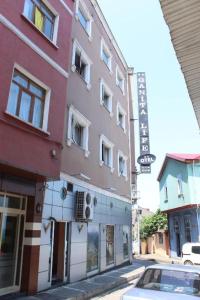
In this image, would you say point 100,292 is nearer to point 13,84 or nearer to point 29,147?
point 29,147

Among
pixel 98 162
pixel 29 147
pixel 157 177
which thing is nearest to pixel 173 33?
pixel 29 147

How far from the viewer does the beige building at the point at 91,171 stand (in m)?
11.4

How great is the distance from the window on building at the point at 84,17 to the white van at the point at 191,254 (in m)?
14.3

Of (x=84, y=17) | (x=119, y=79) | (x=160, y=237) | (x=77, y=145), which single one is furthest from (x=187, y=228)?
(x=84, y=17)

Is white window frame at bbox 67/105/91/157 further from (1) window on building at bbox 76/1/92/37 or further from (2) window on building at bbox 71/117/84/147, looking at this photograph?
(1) window on building at bbox 76/1/92/37

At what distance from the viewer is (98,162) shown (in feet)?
50.5

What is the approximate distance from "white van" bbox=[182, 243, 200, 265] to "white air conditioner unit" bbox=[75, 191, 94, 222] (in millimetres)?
9699

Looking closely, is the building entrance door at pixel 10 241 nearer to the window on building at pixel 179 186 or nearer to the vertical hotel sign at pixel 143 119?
the vertical hotel sign at pixel 143 119

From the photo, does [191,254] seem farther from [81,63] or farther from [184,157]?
[81,63]

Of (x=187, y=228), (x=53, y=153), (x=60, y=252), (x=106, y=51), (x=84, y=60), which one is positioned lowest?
(x=60, y=252)

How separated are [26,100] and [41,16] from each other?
131 inches

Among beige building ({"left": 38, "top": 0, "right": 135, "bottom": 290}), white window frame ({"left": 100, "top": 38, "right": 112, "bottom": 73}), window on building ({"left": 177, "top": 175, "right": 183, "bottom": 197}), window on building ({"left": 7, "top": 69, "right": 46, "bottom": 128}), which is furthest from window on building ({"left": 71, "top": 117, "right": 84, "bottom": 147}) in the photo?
window on building ({"left": 177, "top": 175, "right": 183, "bottom": 197})

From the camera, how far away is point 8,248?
364 inches

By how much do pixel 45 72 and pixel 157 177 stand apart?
25227 millimetres
